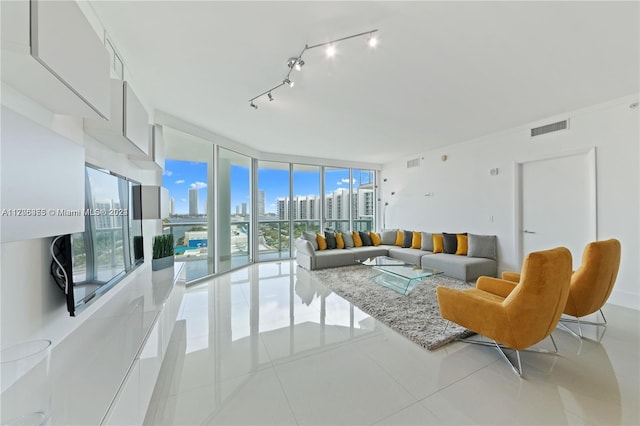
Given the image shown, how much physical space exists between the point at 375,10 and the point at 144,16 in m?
1.79

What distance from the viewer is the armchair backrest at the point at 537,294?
1.91 meters

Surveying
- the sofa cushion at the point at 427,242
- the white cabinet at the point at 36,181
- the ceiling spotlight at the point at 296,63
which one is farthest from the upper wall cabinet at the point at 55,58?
the sofa cushion at the point at 427,242

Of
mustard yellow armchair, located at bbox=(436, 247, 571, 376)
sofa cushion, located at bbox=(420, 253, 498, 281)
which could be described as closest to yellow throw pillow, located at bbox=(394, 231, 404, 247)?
sofa cushion, located at bbox=(420, 253, 498, 281)

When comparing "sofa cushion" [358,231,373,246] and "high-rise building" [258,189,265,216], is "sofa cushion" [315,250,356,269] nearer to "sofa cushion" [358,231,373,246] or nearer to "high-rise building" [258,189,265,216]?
"sofa cushion" [358,231,373,246]

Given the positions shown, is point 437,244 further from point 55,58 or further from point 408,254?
point 55,58

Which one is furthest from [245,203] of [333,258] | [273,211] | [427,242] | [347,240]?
[427,242]

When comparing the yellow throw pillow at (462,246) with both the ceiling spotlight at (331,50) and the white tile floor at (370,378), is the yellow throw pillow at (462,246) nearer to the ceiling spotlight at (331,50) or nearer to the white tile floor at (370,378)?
the white tile floor at (370,378)

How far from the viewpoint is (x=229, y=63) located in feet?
8.19

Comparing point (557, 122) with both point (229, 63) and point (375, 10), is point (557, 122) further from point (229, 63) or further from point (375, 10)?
point (229, 63)

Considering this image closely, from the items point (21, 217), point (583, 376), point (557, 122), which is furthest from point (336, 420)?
point (557, 122)

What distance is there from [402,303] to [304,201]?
4.29 metres

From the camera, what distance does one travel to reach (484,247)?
483 centimetres

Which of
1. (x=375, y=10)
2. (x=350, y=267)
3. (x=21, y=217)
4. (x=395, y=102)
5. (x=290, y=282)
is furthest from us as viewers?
(x=350, y=267)

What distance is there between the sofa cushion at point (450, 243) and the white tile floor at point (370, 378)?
2.46 m
